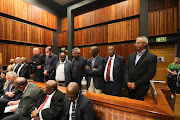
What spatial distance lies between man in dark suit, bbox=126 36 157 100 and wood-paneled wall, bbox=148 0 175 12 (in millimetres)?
3223

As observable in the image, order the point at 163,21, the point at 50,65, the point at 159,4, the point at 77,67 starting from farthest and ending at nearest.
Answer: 1. the point at 159,4
2. the point at 163,21
3. the point at 50,65
4. the point at 77,67

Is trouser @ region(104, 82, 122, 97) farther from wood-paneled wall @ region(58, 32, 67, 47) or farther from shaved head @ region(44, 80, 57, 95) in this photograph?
wood-paneled wall @ region(58, 32, 67, 47)

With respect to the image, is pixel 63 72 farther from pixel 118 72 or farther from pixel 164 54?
pixel 164 54

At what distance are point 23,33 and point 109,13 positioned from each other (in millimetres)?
4410

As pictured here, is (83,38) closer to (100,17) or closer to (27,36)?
(100,17)

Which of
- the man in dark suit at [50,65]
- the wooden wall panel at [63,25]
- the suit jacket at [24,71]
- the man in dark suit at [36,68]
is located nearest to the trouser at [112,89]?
the man in dark suit at [50,65]

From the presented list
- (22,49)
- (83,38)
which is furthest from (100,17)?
(22,49)

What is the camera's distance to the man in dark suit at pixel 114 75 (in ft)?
6.16

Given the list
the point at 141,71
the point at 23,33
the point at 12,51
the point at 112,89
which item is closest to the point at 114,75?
the point at 112,89

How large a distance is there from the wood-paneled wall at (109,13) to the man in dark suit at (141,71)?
10.7 ft

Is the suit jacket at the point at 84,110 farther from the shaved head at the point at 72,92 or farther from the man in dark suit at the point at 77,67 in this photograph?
the man in dark suit at the point at 77,67

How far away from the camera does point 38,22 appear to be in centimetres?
536

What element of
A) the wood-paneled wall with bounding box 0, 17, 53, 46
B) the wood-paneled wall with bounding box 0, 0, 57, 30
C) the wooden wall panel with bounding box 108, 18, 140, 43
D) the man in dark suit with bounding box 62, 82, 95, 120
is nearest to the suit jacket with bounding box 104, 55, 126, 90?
the man in dark suit with bounding box 62, 82, 95, 120

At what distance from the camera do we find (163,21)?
351 cm
